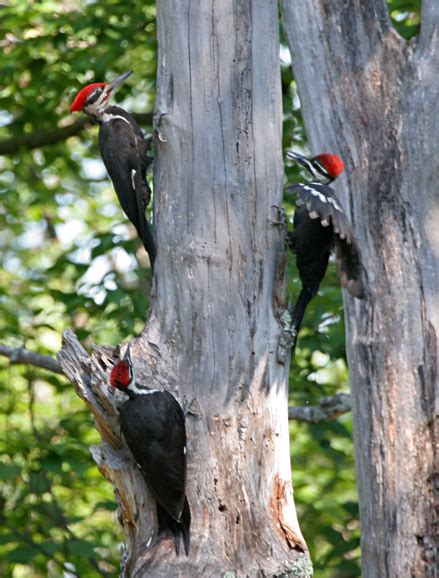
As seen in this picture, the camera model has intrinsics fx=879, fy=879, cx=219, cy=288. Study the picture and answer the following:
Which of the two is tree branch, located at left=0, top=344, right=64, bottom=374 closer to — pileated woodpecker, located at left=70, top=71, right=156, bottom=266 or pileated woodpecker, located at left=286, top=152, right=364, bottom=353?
pileated woodpecker, located at left=70, top=71, right=156, bottom=266

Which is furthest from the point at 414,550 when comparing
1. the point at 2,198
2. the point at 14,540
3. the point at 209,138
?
the point at 2,198

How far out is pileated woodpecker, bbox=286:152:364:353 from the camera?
136 inches

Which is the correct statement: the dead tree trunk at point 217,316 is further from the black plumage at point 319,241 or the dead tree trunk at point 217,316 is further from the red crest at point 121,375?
the black plumage at point 319,241

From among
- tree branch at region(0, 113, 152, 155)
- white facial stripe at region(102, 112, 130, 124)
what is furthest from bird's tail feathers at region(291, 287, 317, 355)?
tree branch at region(0, 113, 152, 155)

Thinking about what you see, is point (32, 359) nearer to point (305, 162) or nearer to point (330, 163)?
point (305, 162)

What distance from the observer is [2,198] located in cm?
673

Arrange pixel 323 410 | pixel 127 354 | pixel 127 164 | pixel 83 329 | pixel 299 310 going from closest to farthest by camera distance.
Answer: pixel 127 354 → pixel 299 310 → pixel 127 164 → pixel 323 410 → pixel 83 329

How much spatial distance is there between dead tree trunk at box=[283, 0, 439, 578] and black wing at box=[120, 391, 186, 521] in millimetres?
1094

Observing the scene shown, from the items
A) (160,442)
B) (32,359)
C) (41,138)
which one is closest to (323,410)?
(32,359)

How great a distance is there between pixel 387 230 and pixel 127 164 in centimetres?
129

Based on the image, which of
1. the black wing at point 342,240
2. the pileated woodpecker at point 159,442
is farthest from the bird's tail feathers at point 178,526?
the black wing at point 342,240

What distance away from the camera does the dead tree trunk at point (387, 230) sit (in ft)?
12.1

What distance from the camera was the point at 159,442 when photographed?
3043 mm

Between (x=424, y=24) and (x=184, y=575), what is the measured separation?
2.67 metres
